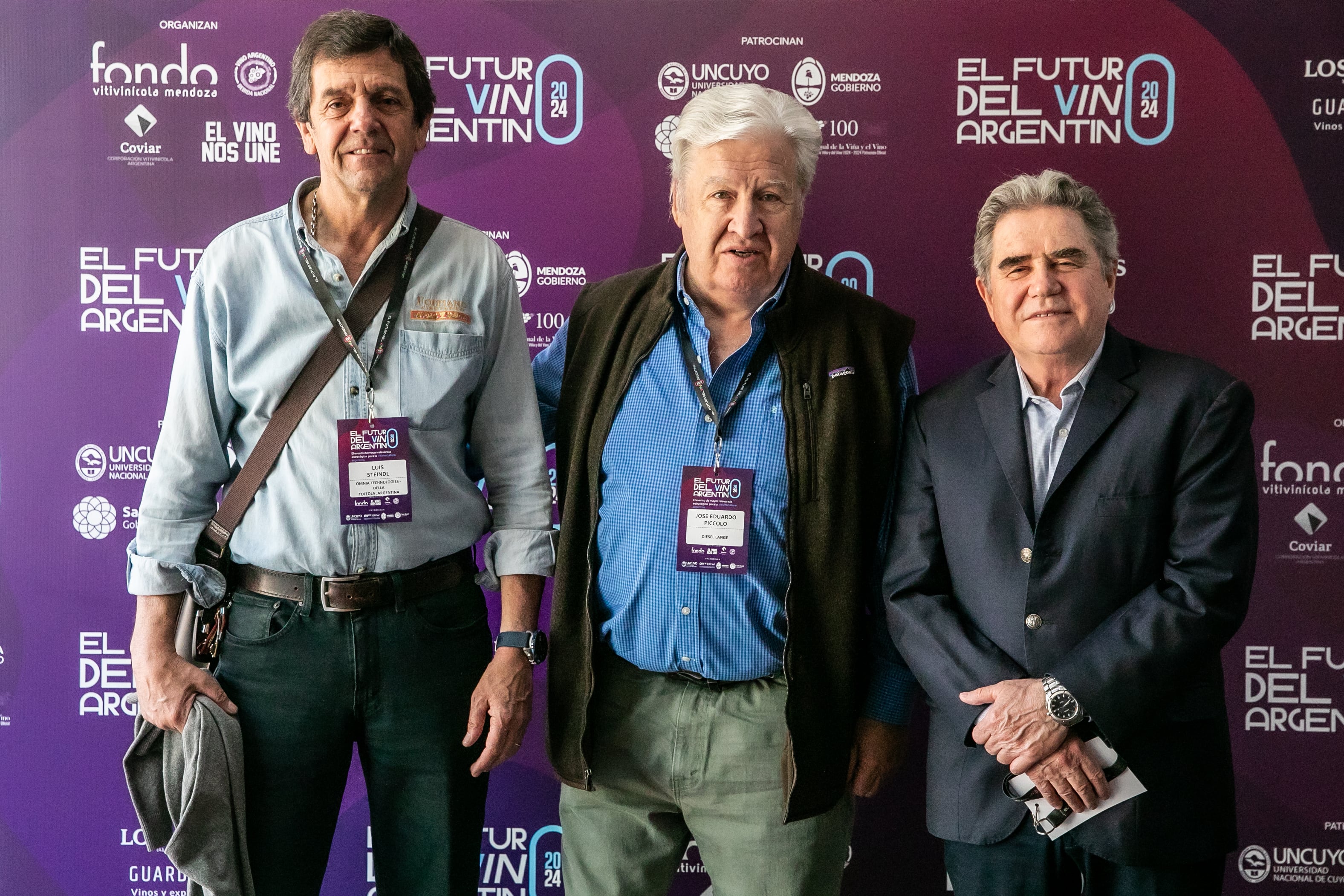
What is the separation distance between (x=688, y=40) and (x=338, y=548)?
5.28 feet

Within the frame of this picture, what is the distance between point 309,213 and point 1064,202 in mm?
1409

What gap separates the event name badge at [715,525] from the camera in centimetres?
186

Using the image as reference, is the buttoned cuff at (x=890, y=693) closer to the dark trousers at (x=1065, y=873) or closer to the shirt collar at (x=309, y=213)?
the dark trousers at (x=1065, y=873)

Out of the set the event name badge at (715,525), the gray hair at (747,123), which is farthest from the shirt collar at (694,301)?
the event name badge at (715,525)

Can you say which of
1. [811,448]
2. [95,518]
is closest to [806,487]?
[811,448]

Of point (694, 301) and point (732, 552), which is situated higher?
point (694, 301)

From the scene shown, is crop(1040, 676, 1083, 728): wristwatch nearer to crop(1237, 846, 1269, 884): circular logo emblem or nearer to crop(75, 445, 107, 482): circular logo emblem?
crop(1237, 846, 1269, 884): circular logo emblem

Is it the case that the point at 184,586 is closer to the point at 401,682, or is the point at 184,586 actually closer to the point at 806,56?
the point at 401,682

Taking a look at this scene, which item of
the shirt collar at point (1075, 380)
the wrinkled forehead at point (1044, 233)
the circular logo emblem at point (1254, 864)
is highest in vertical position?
the wrinkled forehead at point (1044, 233)

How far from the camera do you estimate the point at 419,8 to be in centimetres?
266

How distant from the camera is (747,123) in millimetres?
1881

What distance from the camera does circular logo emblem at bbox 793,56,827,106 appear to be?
8.62 ft

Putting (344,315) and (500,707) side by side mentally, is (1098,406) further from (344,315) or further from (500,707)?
(344,315)

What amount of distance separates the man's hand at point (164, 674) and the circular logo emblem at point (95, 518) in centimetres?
98
